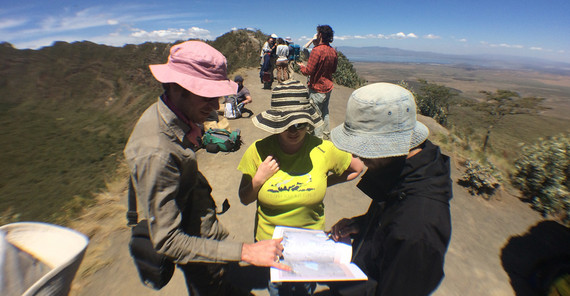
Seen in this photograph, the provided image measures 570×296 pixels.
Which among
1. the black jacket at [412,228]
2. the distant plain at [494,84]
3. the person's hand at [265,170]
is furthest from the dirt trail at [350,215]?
the distant plain at [494,84]

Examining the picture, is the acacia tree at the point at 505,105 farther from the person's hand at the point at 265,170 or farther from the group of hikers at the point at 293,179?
the person's hand at the point at 265,170

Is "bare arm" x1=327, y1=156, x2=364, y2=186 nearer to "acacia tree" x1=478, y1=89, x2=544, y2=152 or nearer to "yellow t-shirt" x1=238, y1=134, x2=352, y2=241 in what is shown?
"yellow t-shirt" x1=238, y1=134, x2=352, y2=241

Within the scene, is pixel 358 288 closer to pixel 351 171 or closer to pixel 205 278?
pixel 351 171

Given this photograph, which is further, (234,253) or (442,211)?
(234,253)

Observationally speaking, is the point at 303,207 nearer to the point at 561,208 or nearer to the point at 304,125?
the point at 304,125

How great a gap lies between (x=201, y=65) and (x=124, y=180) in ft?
14.9

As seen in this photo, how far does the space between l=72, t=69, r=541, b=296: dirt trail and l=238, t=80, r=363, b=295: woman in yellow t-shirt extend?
1.44 metres

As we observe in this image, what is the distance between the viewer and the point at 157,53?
126 ft

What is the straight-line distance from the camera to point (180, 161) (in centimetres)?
132

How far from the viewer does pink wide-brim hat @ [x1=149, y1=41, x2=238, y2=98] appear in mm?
1317

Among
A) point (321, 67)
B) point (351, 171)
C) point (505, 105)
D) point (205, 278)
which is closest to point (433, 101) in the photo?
point (505, 105)

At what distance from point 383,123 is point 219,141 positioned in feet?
17.6

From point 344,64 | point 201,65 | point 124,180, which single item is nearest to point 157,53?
point 344,64

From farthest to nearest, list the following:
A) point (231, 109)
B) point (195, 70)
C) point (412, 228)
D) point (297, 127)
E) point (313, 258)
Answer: point (231, 109), point (297, 127), point (313, 258), point (195, 70), point (412, 228)
